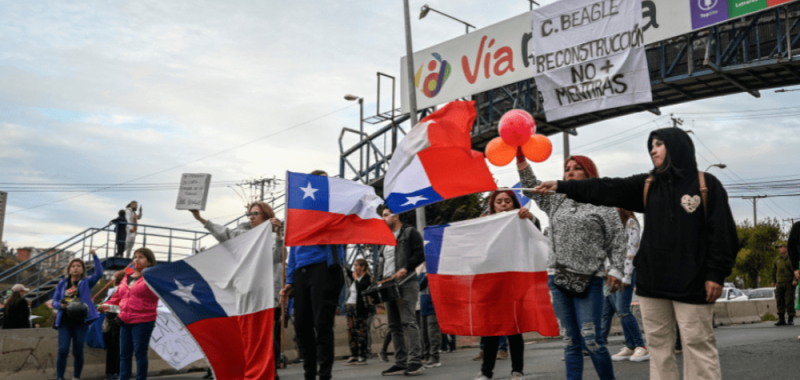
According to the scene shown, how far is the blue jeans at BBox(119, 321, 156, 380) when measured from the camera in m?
6.92

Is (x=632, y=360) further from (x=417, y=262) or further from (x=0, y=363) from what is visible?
(x=0, y=363)

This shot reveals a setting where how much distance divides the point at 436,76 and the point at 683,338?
17806 millimetres

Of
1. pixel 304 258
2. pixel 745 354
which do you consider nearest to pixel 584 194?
pixel 304 258

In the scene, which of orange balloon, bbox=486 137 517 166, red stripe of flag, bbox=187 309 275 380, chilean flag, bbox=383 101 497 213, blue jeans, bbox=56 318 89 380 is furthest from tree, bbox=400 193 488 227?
red stripe of flag, bbox=187 309 275 380

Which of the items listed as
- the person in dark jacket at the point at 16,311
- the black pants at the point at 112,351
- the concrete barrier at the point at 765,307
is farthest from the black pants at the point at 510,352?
the concrete barrier at the point at 765,307

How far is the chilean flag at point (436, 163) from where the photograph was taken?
6.30 meters

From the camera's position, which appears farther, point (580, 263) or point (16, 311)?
point (16, 311)

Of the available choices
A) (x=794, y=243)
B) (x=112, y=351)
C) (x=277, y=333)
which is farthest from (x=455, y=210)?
(x=112, y=351)

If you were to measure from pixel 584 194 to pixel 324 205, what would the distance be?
10.3 ft

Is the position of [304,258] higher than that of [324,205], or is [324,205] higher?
[324,205]

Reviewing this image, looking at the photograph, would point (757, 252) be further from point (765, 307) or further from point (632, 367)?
point (632, 367)

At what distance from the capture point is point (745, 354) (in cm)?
745

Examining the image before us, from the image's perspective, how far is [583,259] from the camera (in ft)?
16.2

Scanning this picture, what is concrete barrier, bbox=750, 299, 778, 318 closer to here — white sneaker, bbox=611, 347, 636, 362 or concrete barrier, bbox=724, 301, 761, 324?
concrete barrier, bbox=724, 301, 761, 324
